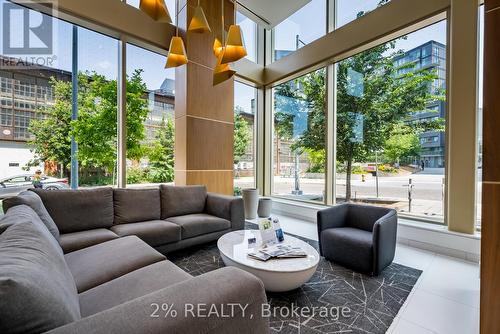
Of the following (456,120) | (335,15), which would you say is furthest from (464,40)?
(335,15)

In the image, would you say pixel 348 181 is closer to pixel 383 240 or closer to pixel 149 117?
pixel 383 240

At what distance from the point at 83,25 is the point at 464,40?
17.8 ft

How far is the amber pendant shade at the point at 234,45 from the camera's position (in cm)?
258

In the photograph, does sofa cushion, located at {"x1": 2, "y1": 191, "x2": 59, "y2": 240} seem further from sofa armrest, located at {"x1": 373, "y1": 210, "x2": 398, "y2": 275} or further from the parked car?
sofa armrest, located at {"x1": 373, "y1": 210, "x2": 398, "y2": 275}

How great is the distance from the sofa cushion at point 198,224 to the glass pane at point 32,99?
2095mm

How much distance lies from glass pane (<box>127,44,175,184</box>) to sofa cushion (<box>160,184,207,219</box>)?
1143 millimetres

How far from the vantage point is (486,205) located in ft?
4.68

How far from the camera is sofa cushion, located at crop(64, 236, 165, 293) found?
1.54 meters

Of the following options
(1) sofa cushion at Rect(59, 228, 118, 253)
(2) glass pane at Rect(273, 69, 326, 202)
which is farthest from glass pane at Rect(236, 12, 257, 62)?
(1) sofa cushion at Rect(59, 228, 118, 253)

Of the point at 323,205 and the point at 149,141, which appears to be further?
the point at 323,205

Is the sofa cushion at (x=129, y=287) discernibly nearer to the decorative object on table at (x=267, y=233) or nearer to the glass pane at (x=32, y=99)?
the decorative object on table at (x=267, y=233)

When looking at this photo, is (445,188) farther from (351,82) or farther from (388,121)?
(351,82)

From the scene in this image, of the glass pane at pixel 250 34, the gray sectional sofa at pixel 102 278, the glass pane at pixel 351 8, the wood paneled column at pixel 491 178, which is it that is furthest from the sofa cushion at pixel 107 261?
the glass pane at pixel 250 34

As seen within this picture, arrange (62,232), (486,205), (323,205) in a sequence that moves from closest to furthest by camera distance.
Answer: (486,205) → (62,232) → (323,205)
